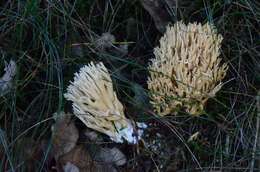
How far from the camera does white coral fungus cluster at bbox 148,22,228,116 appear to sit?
2371mm

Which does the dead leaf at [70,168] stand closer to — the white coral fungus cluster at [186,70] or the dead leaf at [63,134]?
the dead leaf at [63,134]

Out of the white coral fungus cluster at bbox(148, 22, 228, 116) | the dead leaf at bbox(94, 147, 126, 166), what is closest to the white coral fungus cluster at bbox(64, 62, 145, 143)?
the dead leaf at bbox(94, 147, 126, 166)

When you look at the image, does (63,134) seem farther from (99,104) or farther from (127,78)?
(127,78)

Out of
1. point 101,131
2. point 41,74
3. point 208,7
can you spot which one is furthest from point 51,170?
point 208,7

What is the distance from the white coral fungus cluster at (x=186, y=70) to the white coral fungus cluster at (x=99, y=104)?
173 mm

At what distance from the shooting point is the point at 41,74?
2711 millimetres

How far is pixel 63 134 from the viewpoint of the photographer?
8.23 ft

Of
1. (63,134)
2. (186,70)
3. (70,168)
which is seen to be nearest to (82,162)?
(70,168)

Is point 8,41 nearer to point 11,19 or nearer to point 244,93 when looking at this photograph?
point 11,19

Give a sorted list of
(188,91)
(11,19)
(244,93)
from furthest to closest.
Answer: (11,19)
(244,93)
(188,91)

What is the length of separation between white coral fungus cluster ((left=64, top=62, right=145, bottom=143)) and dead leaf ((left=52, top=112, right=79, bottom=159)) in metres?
0.10

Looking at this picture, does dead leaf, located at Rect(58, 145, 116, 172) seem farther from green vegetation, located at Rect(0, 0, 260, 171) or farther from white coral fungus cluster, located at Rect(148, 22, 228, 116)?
white coral fungus cluster, located at Rect(148, 22, 228, 116)

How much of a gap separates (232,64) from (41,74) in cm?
96

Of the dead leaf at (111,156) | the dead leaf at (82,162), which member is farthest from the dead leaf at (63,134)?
the dead leaf at (111,156)
